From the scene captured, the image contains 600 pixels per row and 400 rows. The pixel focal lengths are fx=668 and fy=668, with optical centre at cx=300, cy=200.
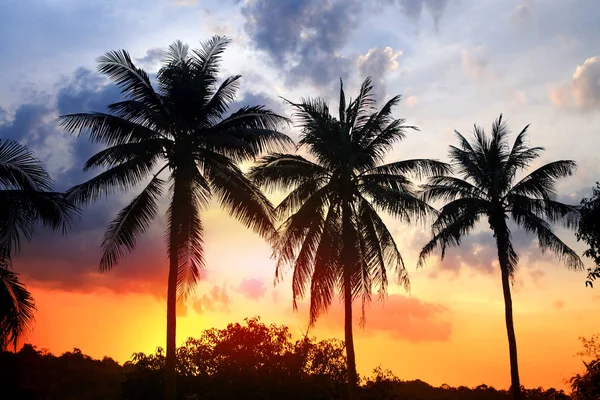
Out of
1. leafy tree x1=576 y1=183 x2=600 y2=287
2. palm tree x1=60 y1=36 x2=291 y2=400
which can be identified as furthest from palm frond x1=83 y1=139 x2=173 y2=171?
leafy tree x1=576 y1=183 x2=600 y2=287

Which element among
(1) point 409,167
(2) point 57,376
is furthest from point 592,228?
(2) point 57,376

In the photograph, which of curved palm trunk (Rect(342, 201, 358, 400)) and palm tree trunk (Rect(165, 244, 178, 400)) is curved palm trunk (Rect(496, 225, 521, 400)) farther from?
palm tree trunk (Rect(165, 244, 178, 400))

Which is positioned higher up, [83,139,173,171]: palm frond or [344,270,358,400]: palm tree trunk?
[83,139,173,171]: palm frond

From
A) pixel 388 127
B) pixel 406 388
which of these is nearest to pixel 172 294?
pixel 388 127

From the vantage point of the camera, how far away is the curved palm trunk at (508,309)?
100 feet

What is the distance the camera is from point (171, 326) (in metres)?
23.6

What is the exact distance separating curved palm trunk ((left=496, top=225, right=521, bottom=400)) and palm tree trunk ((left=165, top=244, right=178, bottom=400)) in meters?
15.9

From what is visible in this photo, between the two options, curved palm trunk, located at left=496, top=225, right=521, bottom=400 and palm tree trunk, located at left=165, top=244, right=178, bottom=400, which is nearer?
palm tree trunk, located at left=165, top=244, right=178, bottom=400

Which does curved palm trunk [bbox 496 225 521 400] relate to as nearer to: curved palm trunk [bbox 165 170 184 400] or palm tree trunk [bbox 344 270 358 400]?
palm tree trunk [bbox 344 270 358 400]

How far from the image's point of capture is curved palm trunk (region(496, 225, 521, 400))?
3050 centimetres

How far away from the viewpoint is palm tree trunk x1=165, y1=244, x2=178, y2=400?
2277 cm

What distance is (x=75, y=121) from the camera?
2484 centimetres

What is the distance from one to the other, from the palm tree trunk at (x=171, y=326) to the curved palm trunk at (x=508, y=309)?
15.9 metres

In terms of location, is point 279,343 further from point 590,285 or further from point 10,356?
point 10,356
